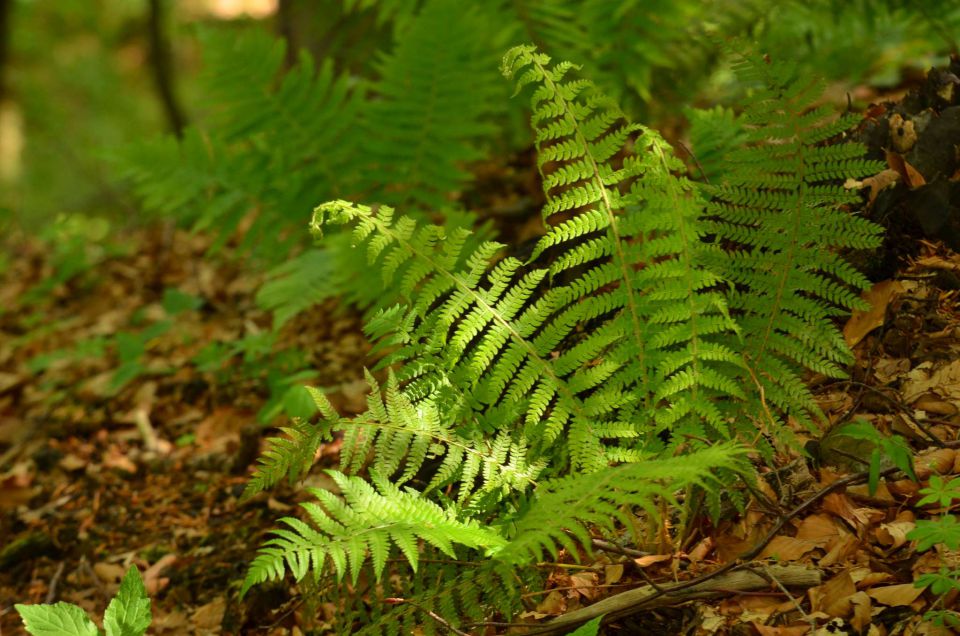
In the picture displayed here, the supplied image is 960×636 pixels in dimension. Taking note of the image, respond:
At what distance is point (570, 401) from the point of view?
2113 millimetres

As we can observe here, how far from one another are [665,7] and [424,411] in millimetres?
2631

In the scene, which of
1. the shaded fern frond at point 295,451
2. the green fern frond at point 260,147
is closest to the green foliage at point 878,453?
the shaded fern frond at point 295,451

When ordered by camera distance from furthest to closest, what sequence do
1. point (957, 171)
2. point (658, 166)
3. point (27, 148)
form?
point (27, 148)
point (957, 171)
point (658, 166)

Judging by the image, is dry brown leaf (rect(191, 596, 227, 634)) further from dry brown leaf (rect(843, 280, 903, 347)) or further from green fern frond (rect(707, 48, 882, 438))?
dry brown leaf (rect(843, 280, 903, 347))

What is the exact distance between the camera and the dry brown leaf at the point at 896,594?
5.51 ft

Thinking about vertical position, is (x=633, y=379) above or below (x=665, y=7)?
below

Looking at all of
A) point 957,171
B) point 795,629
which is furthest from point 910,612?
point 957,171

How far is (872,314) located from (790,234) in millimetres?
415

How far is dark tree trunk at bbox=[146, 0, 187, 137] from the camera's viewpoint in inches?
299

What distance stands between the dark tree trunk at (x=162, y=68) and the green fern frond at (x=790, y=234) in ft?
21.8

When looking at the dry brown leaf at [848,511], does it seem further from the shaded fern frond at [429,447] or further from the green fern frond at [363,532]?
the green fern frond at [363,532]

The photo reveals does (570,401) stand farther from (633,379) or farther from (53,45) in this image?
(53,45)

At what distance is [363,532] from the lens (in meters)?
1.70

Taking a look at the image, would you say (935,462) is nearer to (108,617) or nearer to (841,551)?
(841,551)
